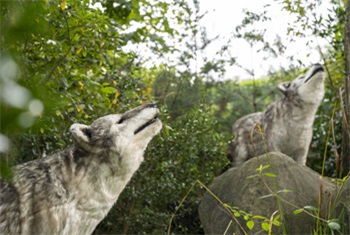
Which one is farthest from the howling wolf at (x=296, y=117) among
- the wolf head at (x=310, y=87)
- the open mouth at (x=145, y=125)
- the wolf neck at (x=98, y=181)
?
the wolf neck at (x=98, y=181)

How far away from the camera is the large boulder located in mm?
5434

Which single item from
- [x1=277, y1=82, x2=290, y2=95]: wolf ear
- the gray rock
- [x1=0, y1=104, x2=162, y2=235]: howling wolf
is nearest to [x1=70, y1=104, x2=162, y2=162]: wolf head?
[x1=0, y1=104, x2=162, y2=235]: howling wolf

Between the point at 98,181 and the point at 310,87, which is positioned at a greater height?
the point at 98,181

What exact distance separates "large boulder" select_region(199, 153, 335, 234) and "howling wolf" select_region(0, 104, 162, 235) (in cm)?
127

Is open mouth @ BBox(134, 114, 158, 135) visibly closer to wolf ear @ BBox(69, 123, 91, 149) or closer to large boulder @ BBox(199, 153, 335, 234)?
wolf ear @ BBox(69, 123, 91, 149)

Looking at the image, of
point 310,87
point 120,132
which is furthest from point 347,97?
point 120,132

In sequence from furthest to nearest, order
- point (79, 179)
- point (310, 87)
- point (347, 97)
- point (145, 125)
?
point (310, 87) → point (347, 97) → point (145, 125) → point (79, 179)

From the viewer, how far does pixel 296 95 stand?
780 centimetres

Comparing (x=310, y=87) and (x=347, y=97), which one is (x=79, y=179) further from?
(x=310, y=87)

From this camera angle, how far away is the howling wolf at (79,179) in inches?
158

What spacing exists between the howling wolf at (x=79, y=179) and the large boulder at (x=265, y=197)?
1.27 m

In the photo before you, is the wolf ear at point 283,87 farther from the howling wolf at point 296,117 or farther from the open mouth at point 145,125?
the open mouth at point 145,125

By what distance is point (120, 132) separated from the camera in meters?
4.60

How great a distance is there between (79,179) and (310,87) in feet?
13.6
